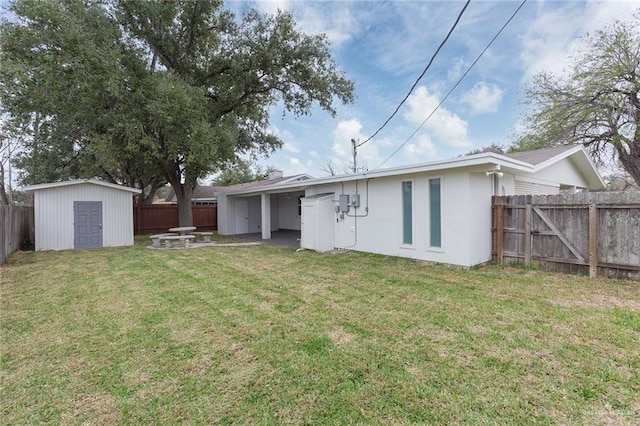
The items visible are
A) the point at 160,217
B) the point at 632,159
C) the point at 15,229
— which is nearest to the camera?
the point at 15,229

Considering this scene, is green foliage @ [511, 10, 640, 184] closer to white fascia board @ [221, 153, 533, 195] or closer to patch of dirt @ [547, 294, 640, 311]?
white fascia board @ [221, 153, 533, 195]

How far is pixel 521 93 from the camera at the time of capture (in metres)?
14.5

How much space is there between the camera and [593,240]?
5.86 metres

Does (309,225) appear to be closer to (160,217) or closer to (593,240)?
(593,240)

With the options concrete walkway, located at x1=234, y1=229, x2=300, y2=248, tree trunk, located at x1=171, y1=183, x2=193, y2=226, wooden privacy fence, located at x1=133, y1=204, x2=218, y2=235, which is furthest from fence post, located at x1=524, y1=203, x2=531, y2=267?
wooden privacy fence, located at x1=133, y1=204, x2=218, y2=235

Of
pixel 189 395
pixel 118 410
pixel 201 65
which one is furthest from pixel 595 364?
pixel 201 65

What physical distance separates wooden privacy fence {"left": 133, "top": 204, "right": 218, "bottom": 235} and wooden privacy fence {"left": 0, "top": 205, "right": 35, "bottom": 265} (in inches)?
196

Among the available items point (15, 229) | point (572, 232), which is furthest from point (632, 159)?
point (15, 229)

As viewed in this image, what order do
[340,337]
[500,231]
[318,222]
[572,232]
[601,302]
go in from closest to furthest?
[340,337] < [601,302] < [572,232] < [500,231] < [318,222]

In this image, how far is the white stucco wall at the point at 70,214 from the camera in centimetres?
1034

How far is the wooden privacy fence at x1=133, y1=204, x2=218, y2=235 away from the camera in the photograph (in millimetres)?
16656

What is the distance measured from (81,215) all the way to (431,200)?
11.8 meters

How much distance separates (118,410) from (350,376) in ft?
5.81

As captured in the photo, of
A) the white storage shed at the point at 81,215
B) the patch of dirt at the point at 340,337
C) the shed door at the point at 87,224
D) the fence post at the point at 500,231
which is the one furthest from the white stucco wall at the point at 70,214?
the fence post at the point at 500,231
